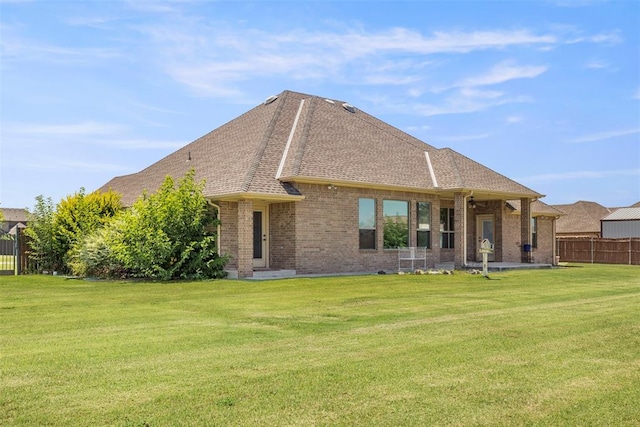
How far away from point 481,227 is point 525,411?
964 inches

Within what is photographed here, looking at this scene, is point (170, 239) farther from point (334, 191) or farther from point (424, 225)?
point (424, 225)

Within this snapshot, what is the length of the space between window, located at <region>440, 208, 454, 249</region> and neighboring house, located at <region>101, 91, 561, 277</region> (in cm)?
5

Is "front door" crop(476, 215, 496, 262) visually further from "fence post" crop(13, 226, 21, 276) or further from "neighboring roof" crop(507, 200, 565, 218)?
"fence post" crop(13, 226, 21, 276)

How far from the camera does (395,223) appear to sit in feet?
74.2

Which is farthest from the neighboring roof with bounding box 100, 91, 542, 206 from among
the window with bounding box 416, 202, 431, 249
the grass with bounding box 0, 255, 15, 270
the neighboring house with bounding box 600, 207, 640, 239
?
the neighboring house with bounding box 600, 207, 640, 239

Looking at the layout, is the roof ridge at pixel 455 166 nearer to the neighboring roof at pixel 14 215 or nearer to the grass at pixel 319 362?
the grass at pixel 319 362

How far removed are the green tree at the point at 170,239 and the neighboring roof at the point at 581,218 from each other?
36.8 meters

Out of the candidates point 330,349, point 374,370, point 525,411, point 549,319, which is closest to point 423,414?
point 525,411

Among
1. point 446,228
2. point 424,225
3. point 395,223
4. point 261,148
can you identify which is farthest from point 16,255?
point 446,228

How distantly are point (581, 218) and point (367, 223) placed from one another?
34.6 metres

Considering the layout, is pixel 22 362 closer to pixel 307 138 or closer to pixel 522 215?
pixel 307 138

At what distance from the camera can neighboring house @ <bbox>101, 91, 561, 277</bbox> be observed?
778 inches

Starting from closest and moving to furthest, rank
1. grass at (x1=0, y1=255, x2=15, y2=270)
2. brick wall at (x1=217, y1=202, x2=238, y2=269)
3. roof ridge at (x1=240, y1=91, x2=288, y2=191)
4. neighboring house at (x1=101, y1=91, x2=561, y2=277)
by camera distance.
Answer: roof ridge at (x1=240, y1=91, x2=288, y2=191) → brick wall at (x1=217, y1=202, x2=238, y2=269) → neighboring house at (x1=101, y1=91, x2=561, y2=277) → grass at (x1=0, y1=255, x2=15, y2=270)

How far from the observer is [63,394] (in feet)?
17.5
